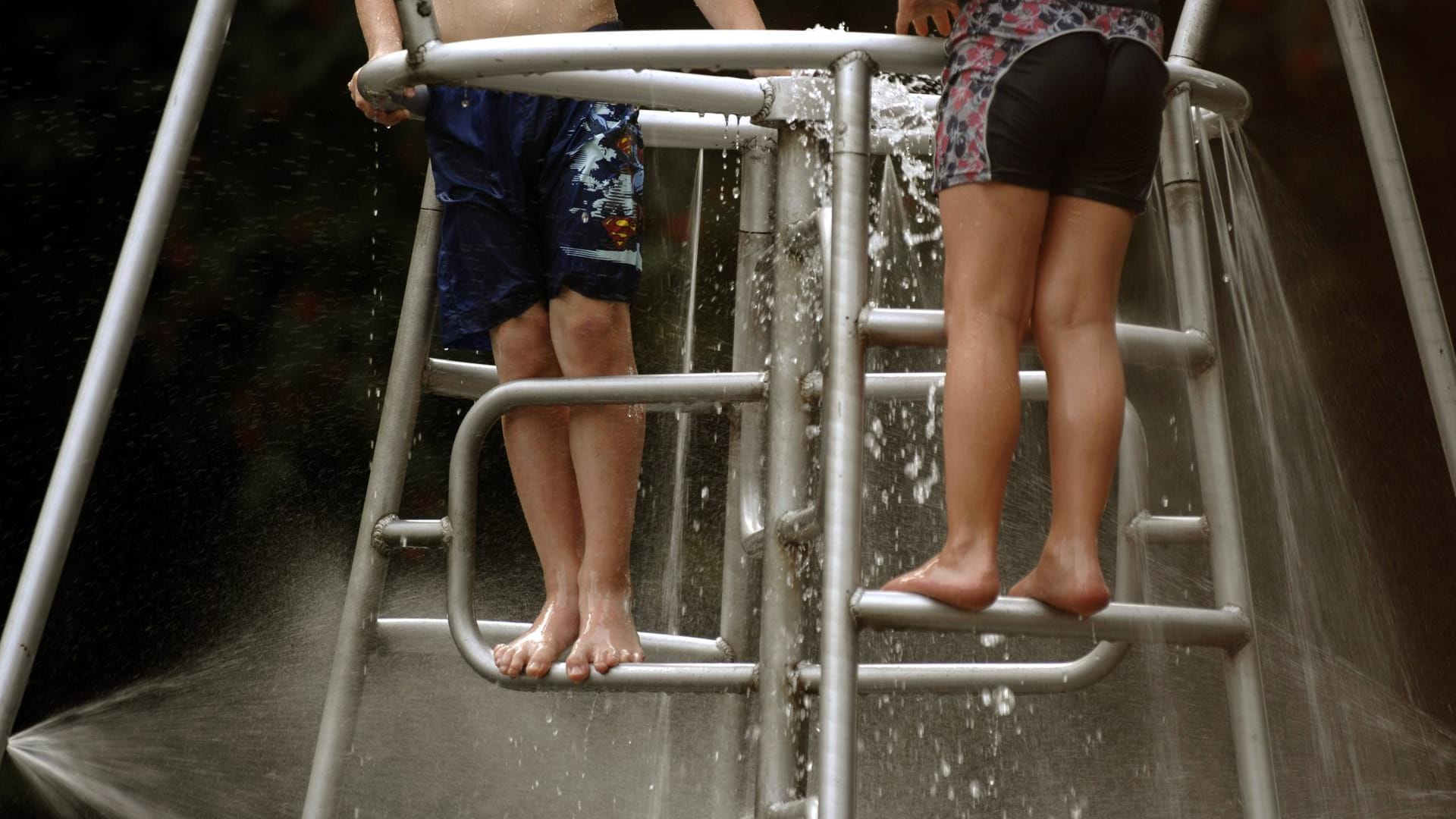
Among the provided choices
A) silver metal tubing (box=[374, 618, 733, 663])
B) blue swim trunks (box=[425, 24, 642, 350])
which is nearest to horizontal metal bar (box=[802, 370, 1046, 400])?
blue swim trunks (box=[425, 24, 642, 350])

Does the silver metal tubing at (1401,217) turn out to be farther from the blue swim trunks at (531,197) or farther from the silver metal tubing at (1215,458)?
the blue swim trunks at (531,197)

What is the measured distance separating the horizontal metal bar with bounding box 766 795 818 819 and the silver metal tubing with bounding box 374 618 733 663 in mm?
299

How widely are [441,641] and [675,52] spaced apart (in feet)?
2.21

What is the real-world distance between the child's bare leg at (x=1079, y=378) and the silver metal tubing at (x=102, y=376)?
604 mm

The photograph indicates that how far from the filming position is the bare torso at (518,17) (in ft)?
4.06

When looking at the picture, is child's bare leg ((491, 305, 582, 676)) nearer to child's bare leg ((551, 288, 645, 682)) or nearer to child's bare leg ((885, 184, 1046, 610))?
child's bare leg ((551, 288, 645, 682))

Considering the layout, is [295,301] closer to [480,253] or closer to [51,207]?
[51,207]

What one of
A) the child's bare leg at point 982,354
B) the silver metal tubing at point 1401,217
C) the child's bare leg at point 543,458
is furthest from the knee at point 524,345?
the silver metal tubing at point 1401,217

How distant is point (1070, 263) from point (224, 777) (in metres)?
1.69

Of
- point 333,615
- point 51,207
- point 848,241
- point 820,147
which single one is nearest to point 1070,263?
point 848,241

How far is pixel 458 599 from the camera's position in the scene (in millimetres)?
1100

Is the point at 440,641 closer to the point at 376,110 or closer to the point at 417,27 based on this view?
the point at 376,110

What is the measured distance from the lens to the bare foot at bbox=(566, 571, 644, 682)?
105 centimetres

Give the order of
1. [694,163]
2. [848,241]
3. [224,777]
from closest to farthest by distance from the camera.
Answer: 1. [848,241]
2. [694,163]
3. [224,777]
